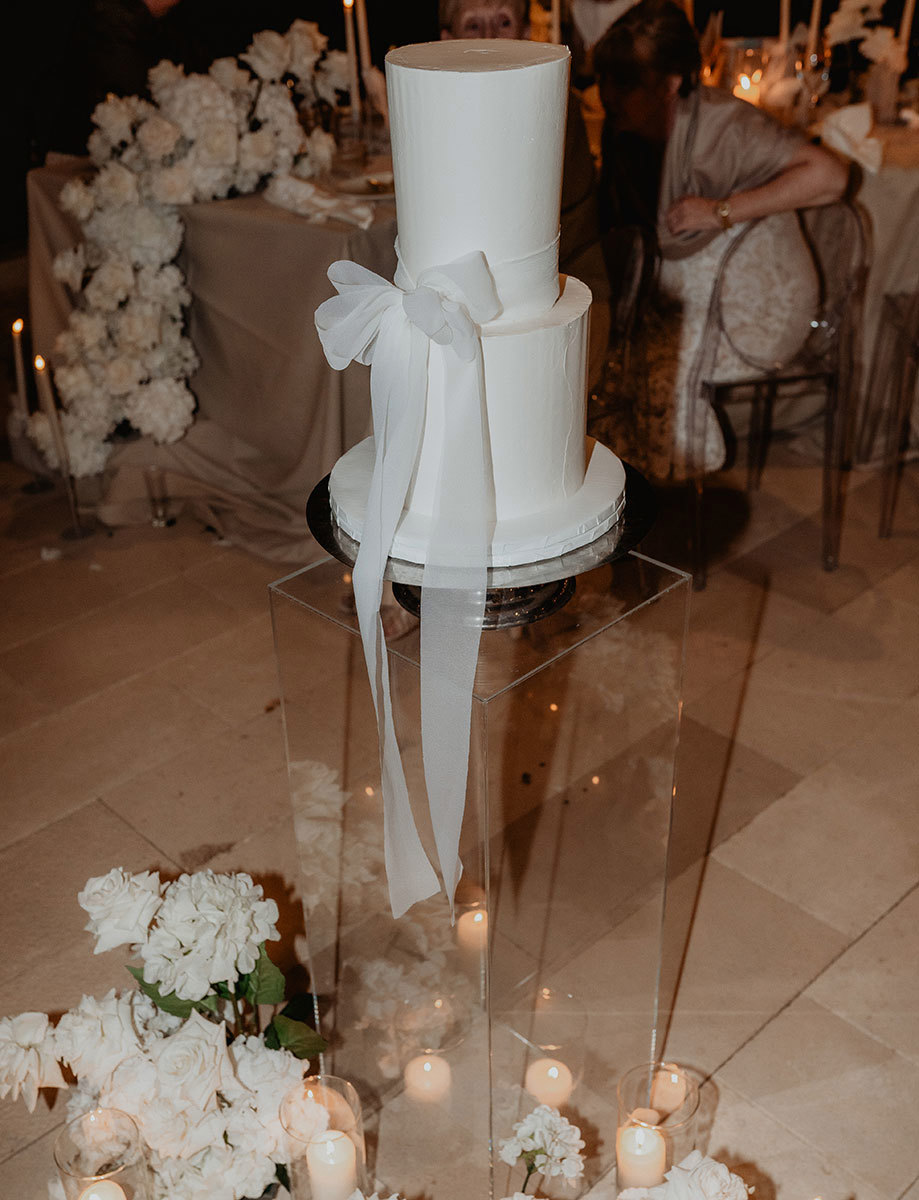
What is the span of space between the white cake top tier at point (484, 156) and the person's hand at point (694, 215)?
5.67 feet

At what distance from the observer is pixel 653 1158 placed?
143cm

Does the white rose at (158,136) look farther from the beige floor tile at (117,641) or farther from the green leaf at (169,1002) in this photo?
the green leaf at (169,1002)

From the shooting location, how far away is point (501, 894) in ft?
5.72

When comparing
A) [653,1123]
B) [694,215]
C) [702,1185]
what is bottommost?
[653,1123]

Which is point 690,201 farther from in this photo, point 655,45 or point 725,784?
point 725,784

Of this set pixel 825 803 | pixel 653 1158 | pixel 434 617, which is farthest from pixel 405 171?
pixel 825 803

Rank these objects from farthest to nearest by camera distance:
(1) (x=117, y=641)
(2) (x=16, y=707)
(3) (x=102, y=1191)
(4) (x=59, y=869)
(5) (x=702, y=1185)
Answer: (1) (x=117, y=641)
(2) (x=16, y=707)
(4) (x=59, y=869)
(3) (x=102, y=1191)
(5) (x=702, y=1185)

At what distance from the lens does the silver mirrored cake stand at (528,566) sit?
114 cm

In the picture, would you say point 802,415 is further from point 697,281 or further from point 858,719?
point 858,719

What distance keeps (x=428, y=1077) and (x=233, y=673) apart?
45.3 inches

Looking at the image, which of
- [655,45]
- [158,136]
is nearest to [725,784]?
[655,45]

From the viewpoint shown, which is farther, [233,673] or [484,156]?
[233,673]

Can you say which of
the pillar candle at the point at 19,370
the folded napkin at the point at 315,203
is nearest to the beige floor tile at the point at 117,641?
the pillar candle at the point at 19,370

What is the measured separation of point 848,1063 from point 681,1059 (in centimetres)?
24
